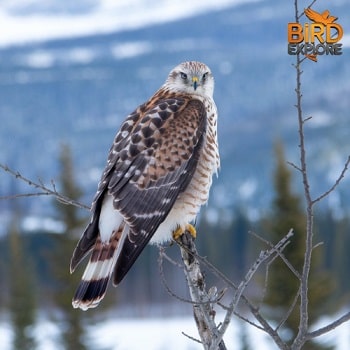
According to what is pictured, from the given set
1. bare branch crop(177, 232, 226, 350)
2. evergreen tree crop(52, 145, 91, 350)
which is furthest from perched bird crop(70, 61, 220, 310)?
evergreen tree crop(52, 145, 91, 350)

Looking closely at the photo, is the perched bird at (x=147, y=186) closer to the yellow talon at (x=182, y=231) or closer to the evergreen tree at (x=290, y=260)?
the yellow talon at (x=182, y=231)

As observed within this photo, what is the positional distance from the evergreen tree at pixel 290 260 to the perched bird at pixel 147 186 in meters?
14.8

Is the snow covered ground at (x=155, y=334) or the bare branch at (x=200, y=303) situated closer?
the bare branch at (x=200, y=303)

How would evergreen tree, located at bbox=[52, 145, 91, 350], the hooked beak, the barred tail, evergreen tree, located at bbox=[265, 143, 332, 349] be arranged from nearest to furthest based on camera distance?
the barred tail < the hooked beak < evergreen tree, located at bbox=[265, 143, 332, 349] < evergreen tree, located at bbox=[52, 145, 91, 350]

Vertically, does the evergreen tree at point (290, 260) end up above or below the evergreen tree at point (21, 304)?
below

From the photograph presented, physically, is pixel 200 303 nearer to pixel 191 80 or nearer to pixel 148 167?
pixel 148 167

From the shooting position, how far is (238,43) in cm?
17362

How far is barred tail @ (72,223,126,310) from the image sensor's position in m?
5.77

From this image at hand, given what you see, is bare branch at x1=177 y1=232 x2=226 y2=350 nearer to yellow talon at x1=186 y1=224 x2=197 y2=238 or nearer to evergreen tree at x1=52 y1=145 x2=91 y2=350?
yellow talon at x1=186 y1=224 x2=197 y2=238

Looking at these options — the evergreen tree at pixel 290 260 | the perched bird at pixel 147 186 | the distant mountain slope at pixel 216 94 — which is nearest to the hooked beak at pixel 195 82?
the perched bird at pixel 147 186

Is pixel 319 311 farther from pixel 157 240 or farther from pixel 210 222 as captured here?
pixel 210 222

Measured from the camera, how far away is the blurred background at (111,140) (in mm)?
25547

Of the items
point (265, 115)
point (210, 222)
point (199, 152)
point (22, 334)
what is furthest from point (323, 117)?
point (199, 152)

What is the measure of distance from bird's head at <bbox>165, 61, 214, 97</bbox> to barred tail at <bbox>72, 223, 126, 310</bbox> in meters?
→ 1.78
